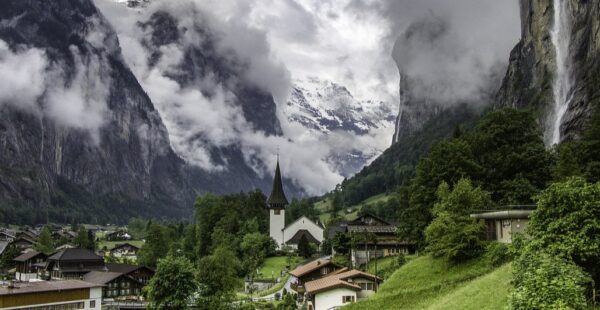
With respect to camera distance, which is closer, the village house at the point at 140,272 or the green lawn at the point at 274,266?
the green lawn at the point at 274,266

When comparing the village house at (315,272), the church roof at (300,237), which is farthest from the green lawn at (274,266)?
the village house at (315,272)

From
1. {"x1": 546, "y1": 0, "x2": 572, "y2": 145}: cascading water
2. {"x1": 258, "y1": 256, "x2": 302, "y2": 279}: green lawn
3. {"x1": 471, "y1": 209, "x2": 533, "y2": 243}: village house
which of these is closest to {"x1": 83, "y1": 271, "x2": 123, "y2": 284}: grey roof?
{"x1": 258, "y1": 256, "x2": 302, "y2": 279}: green lawn

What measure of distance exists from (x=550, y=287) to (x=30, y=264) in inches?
4540

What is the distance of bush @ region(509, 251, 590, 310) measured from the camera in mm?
18984

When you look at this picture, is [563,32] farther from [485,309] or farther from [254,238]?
[485,309]

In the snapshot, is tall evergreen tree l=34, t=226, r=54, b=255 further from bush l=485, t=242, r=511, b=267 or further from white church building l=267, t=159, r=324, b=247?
bush l=485, t=242, r=511, b=267

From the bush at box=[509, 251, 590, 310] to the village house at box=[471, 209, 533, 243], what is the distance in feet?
66.6

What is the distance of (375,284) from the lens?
2206 inches

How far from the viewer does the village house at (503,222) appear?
42000 mm

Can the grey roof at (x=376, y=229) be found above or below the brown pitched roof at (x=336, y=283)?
above

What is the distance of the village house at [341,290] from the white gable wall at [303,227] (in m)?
66.7

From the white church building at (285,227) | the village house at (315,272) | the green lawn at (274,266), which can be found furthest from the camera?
the white church building at (285,227)

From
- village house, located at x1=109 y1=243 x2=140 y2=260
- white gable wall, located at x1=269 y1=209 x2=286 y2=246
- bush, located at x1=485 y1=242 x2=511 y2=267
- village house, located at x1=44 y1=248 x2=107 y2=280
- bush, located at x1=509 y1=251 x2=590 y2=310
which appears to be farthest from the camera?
village house, located at x1=109 y1=243 x2=140 y2=260

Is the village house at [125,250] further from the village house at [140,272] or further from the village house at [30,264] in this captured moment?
the village house at [140,272]
